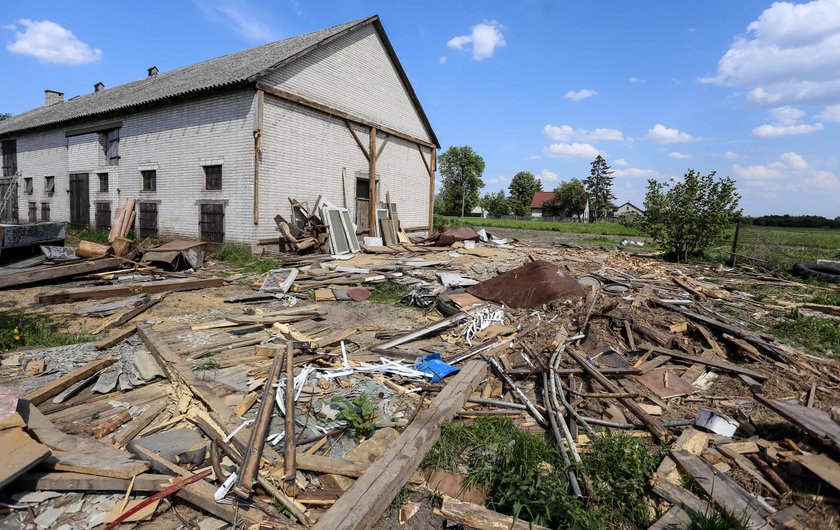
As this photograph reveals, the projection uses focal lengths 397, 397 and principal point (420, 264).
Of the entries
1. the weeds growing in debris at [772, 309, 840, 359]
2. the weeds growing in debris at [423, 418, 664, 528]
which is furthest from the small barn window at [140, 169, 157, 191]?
the weeds growing in debris at [772, 309, 840, 359]

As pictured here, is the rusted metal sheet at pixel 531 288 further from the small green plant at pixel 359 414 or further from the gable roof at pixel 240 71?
the gable roof at pixel 240 71

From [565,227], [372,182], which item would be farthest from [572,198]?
[372,182]

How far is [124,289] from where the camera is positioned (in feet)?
27.6

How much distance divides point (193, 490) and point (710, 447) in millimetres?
4277

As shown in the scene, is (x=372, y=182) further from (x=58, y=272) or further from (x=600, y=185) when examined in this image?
(x=600, y=185)

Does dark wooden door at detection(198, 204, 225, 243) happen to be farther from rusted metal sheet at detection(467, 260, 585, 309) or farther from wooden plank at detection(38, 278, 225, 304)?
rusted metal sheet at detection(467, 260, 585, 309)

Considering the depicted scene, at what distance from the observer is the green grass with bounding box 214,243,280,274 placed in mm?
11703

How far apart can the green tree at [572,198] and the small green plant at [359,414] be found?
243 ft

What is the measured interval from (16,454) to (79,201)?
2037 cm

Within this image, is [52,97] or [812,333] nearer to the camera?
[812,333]

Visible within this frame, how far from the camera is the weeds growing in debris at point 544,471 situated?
2.87 m

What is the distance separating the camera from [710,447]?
3.58 metres

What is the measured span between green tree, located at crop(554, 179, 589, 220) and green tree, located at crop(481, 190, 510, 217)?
35.2 ft

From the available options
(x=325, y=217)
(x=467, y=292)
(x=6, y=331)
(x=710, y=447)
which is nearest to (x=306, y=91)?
(x=325, y=217)
